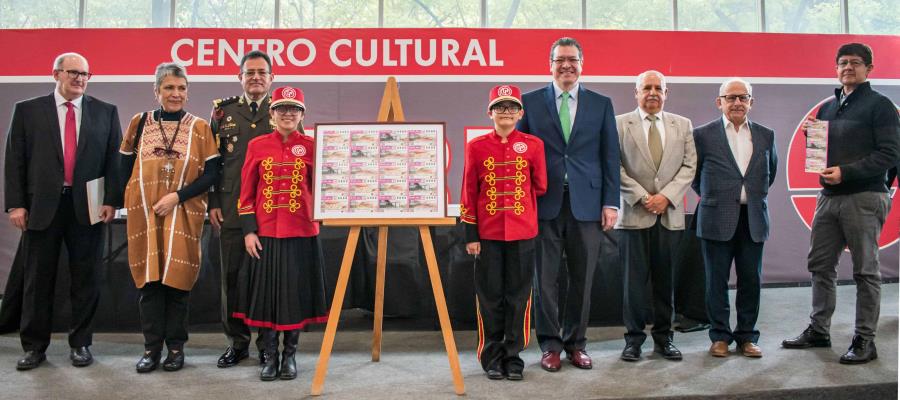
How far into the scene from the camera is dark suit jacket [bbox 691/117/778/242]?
3543mm

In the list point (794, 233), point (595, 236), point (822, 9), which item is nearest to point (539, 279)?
point (595, 236)

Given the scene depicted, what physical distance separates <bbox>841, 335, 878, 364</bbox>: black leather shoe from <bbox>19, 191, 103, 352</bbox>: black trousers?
393 centimetres

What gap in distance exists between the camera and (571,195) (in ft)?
10.8

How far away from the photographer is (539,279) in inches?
131

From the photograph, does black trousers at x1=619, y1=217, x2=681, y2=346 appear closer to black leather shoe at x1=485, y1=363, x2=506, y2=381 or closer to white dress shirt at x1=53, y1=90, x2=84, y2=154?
black leather shoe at x1=485, y1=363, x2=506, y2=381

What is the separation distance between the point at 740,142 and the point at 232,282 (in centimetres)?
286

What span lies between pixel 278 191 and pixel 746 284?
2.55 meters

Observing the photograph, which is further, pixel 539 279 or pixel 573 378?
pixel 539 279

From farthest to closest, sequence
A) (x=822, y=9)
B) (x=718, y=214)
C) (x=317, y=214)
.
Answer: (x=822, y=9), (x=718, y=214), (x=317, y=214)

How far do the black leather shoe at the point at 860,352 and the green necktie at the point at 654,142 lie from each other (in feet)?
4.47

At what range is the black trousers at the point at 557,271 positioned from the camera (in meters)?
3.31

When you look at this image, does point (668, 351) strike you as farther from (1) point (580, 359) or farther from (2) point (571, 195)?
(2) point (571, 195)

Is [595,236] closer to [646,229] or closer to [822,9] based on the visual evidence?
[646,229]

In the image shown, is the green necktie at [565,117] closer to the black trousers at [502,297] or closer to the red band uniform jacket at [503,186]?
the red band uniform jacket at [503,186]
